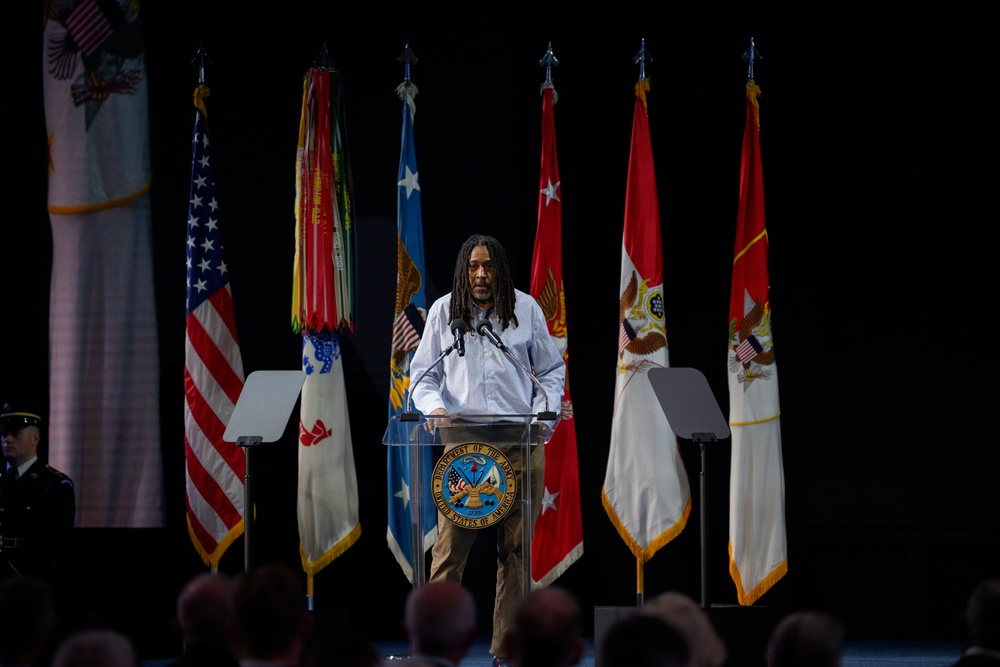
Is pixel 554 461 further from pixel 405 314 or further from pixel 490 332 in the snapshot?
pixel 490 332

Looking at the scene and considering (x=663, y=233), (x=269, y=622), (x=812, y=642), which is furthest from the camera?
(x=663, y=233)

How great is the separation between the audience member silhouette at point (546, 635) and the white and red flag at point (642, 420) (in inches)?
137

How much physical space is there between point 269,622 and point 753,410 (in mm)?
3901

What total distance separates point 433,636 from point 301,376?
2.81 metres

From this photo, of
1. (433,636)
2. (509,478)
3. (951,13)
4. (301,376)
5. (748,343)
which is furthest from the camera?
(951,13)

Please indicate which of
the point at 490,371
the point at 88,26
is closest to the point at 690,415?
the point at 490,371

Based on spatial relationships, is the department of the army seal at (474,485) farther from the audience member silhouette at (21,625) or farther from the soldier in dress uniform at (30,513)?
the audience member silhouette at (21,625)

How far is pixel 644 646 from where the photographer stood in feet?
6.82

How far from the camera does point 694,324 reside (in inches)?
254

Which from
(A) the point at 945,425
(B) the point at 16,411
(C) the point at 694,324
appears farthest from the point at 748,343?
(B) the point at 16,411

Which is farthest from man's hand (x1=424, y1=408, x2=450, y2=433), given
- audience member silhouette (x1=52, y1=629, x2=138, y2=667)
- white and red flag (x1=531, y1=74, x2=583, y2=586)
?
audience member silhouette (x1=52, y1=629, x2=138, y2=667)

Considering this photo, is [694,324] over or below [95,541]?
over

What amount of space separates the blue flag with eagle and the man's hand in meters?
1.38

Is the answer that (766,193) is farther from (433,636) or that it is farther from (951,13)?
(433,636)
